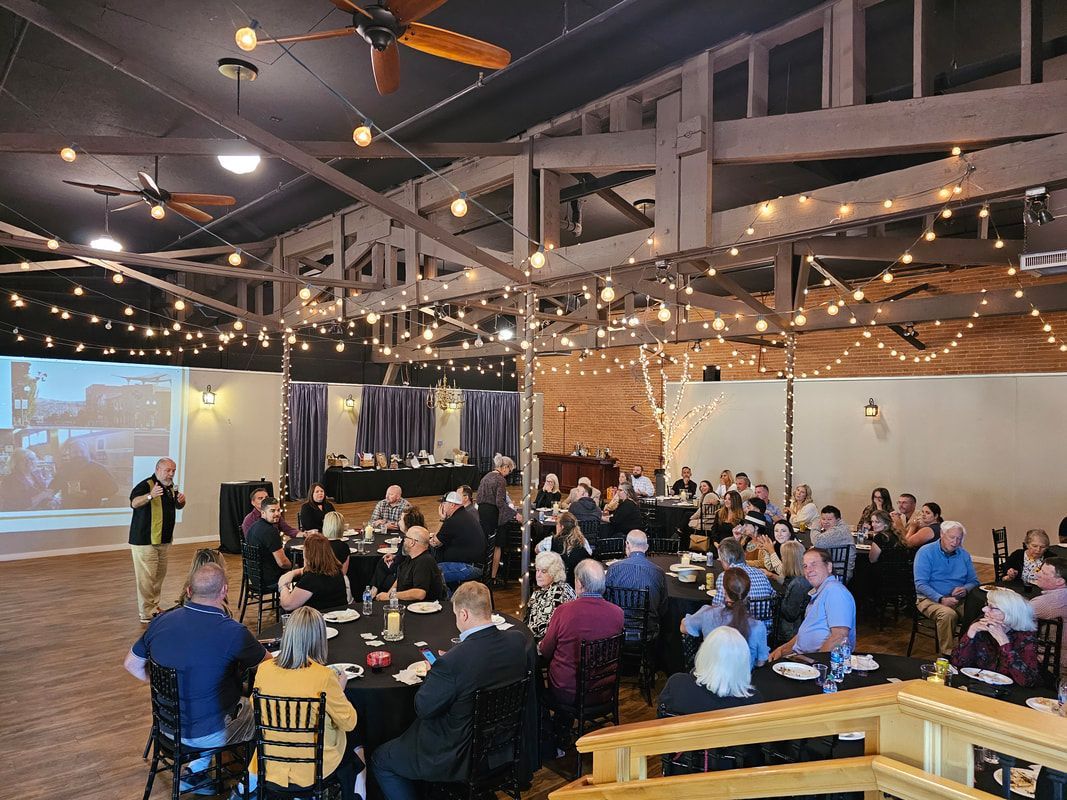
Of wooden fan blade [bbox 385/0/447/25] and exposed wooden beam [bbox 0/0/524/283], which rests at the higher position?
wooden fan blade [bbox 385/0/447/25]

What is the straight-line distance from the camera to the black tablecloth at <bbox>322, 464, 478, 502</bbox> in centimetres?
1536

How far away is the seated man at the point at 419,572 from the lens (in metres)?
5.06

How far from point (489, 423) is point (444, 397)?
7.43 ft

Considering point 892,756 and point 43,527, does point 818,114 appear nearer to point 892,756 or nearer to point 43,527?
point 892,756

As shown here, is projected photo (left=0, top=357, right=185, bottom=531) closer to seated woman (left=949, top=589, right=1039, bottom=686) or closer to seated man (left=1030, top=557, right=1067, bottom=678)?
seated woman (left=949, top=589, right=1039, bottom=686)

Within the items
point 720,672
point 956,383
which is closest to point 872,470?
point 956,383

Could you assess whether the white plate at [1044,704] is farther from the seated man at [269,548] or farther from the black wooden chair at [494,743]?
the seated man at [269,548]

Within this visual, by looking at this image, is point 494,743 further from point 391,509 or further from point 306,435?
point 306,435

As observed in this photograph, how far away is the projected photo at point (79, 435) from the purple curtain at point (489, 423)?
9.70 meters

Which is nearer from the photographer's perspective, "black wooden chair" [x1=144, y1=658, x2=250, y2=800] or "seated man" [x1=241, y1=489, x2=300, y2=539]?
"black wooden chair" [x1=144, y1=658, x2=250, y2=800]

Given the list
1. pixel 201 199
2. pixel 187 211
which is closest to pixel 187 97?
pixel 201 199

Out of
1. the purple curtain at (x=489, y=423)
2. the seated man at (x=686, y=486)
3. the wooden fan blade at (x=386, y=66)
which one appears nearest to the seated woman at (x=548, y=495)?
the seated man at (x=686, y=486)

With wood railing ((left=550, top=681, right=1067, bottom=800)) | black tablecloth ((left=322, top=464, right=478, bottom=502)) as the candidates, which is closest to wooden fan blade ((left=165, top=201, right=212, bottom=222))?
wood railing ((left=550, top=681, right=1067, bottom=800))

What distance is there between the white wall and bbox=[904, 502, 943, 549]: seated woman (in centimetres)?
420
